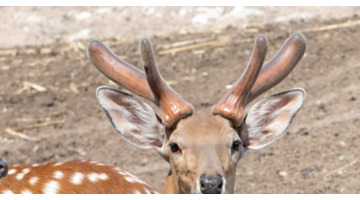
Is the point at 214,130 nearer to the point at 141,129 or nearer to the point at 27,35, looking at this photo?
the point at 141,129

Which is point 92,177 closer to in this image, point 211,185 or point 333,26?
point 211,185

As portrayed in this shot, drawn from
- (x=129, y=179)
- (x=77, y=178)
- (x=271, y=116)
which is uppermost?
(x=271, y=116)

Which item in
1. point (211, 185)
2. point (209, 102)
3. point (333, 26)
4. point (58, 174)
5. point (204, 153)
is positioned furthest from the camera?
point (333, 26)

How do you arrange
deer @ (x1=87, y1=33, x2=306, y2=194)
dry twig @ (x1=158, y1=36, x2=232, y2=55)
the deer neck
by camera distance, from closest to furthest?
deer @ (x1=87, y1=33, x2=306, y2=194) < the deer neck < dry twig @ (x1=158, y1=36, x2=232, y2=55)

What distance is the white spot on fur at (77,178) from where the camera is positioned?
4945 mm

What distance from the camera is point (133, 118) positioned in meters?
4.66

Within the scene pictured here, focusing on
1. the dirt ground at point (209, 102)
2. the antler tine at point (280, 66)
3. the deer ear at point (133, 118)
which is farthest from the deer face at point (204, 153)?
the dirt ground at point (209, 102)

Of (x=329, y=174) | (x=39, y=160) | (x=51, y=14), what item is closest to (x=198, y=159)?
(x=329, y=174)

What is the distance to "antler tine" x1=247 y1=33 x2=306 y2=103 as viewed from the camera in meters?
4.64

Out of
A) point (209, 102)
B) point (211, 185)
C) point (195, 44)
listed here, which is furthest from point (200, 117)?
point (195, 44)

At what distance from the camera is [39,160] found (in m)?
7.66

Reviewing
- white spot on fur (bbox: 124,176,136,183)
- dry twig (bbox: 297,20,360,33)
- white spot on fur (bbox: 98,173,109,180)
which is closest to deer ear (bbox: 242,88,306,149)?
white spot on fur (bbox: 124,176,136,183)

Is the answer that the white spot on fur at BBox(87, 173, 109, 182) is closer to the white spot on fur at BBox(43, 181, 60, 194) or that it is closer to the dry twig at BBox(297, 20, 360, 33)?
the white spot on fur at BBox(43, 181, 60, 194)

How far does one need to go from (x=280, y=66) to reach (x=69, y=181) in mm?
1339
